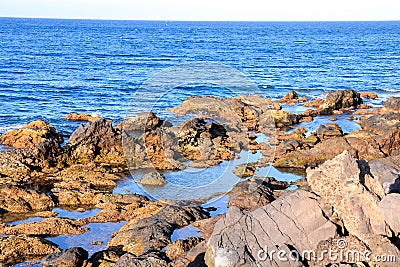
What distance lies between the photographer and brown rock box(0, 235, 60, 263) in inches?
644

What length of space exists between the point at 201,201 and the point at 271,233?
334 inches

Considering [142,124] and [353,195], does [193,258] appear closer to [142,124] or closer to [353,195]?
[353,195]

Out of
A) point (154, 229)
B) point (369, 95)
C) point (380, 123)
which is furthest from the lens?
point (369, 95)

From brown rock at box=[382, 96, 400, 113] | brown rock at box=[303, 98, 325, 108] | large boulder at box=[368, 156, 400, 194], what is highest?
large boulder at box=[368, 156, 400, 194]

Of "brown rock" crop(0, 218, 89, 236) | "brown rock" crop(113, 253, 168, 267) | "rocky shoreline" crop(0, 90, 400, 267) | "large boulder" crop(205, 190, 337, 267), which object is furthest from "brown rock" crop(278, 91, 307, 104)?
"brown rock" crop(113, 253, 168, 267)

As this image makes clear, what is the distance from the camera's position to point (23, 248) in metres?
16.7

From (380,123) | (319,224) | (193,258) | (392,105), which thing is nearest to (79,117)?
(380,123)

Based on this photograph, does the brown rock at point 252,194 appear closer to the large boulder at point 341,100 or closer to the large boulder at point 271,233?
the large boulder at point 271,233

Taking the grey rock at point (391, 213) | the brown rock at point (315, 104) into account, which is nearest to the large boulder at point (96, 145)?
the grey rock at point (391, 213)

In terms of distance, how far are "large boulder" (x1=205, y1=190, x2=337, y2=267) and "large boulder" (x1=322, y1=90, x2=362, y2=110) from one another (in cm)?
3274

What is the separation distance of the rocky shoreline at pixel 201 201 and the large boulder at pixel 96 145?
0.06 m

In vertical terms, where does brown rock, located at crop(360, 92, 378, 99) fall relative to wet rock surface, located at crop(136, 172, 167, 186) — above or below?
below

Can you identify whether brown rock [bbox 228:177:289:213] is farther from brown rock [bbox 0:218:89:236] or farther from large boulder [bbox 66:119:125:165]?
large boulder [bbox 66:119:125:165]

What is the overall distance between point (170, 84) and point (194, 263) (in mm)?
46495
